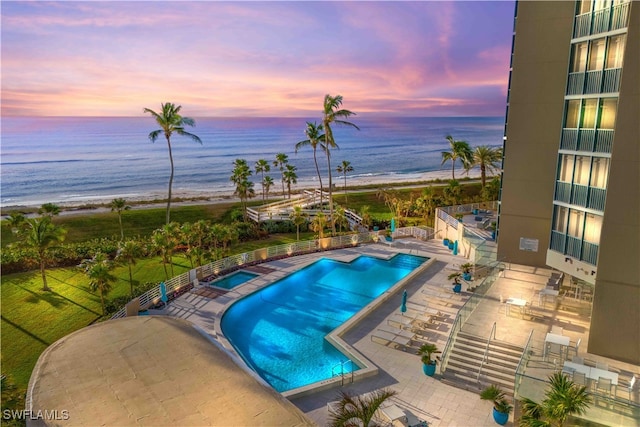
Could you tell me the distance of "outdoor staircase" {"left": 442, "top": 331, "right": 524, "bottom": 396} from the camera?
13.3 m

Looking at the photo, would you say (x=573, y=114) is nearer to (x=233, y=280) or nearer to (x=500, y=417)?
(x=500, y=417)

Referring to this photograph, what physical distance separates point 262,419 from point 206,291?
14932mm

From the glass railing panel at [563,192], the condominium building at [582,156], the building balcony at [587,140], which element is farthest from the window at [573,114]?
the glass railing panel at [563,192]

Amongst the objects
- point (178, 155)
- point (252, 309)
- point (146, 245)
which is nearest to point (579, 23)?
point (252, 309)

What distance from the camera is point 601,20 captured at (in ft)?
46.1

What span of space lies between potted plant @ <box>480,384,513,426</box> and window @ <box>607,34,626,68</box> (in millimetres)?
11661

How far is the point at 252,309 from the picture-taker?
20594 millimetres

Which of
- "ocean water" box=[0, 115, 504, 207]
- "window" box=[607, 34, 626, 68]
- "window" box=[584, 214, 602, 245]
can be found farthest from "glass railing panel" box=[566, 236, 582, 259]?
"ocean water" box=[0, 115, 504, 207]

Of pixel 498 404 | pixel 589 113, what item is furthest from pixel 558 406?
pixel 589 113

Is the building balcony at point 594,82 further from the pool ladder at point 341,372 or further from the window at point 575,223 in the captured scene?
the pool ladder at point 341,372

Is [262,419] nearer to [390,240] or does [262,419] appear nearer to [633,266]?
[633,266]

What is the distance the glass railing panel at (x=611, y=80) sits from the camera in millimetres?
13413

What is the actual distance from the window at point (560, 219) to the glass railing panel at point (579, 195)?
61cm

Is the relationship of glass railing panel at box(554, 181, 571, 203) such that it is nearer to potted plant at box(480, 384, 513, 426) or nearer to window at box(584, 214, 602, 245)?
window at box(584, 214, 602, 245)
